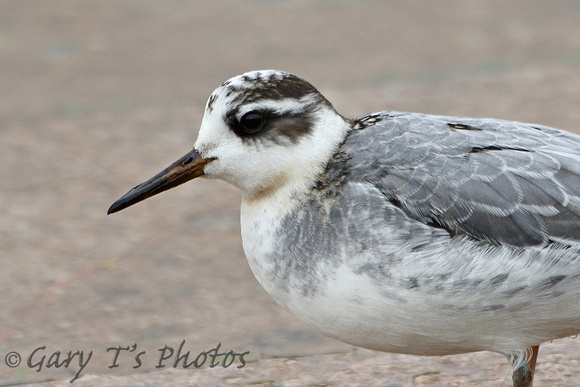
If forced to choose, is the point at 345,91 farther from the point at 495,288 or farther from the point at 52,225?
the point at 495,288

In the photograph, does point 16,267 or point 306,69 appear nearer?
point 16,267

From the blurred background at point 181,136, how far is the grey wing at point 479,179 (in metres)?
0.95

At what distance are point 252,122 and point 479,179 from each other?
1.11 meters

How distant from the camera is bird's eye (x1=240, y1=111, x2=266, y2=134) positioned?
4172 millimetres

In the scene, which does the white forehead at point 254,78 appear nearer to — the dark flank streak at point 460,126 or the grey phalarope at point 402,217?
the grey phalarope at point 402,217

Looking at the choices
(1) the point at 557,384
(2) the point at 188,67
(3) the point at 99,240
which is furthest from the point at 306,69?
(1) the point at 557,384

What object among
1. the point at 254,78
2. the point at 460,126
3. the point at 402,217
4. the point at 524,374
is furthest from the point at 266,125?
the point at 524,374

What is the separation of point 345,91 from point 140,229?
2712mm

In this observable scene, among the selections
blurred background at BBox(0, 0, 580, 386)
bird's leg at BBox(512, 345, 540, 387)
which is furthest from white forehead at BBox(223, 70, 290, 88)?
bird's leg at BBox(512, 345, 540, 387)

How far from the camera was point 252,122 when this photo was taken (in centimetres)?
419

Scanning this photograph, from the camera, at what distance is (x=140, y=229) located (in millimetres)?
6309

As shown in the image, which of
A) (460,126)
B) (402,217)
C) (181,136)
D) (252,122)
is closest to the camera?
(402,217)

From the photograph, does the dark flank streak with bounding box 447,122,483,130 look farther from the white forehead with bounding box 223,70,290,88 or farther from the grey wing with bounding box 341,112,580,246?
the white forehead with bounding box 223,70,290,88

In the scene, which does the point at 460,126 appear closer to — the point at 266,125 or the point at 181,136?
the point at 266,125
